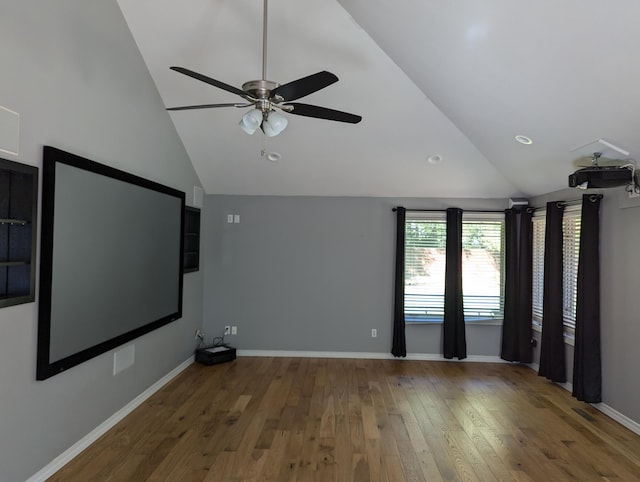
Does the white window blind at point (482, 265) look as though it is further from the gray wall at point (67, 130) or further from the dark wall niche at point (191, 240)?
the gray wall at point (67, 130)

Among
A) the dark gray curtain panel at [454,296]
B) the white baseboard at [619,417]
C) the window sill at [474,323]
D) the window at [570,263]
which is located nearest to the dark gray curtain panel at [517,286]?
the window sill at [474,323]

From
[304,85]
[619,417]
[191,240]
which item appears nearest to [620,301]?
[619,417]

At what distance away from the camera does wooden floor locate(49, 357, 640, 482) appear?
279 cm

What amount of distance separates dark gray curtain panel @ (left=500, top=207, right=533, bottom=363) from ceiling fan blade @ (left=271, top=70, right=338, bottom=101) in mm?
3914

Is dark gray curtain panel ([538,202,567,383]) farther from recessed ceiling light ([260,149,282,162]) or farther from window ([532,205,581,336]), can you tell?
recessed ceiling light ([260,149,282,162])

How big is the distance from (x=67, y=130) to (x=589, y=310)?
15.2ft

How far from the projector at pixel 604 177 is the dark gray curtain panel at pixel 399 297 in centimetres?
243

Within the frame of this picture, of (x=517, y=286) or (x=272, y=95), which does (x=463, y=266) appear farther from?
(x=272, y=95)

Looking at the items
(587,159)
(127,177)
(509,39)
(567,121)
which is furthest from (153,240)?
(587,159)

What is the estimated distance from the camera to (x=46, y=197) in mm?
2566

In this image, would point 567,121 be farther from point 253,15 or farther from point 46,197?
point 46,197

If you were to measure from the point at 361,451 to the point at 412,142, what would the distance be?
3.23m

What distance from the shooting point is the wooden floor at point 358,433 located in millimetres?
2785

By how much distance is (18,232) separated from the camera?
2441 mm
